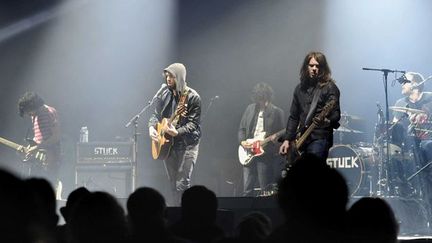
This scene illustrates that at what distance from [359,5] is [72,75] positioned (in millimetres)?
5243

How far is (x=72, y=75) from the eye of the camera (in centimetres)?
1402

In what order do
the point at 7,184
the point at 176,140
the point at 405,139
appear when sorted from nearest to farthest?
the point at 7,184, the point at 176,140, the point at 405,139

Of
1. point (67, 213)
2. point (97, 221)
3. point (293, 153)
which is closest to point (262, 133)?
point (293, 153)

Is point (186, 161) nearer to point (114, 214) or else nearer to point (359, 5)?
point (359, 5)

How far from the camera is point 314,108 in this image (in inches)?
320

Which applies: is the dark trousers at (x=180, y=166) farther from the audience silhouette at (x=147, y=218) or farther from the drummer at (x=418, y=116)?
the audience silhouette at (x=147, y=218)

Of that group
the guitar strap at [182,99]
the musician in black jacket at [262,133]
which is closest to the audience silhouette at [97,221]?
the guitar strap at [182,99]

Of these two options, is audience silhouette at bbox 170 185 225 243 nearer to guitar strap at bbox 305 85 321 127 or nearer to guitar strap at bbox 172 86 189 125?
guitar strap at bbox 305 85 321 127

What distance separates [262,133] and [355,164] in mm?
1492

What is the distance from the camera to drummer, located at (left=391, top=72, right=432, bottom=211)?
1056 centimetres

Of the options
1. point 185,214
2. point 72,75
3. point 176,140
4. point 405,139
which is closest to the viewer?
point 185,214

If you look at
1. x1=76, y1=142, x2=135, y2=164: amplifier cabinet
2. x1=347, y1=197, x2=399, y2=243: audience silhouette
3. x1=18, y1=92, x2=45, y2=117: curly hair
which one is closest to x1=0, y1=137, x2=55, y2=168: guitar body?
x1=18, y1=92, x2=45, y2=117: curly hair

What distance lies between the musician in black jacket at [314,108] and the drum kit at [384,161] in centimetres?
238

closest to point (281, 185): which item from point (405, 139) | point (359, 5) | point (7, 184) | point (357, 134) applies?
point (7, 184)
